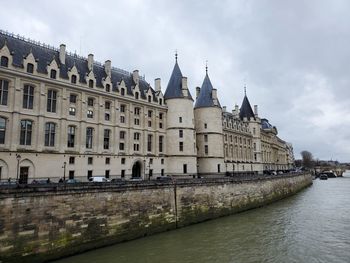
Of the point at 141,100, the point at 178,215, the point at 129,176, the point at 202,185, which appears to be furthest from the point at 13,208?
the point at 141,100

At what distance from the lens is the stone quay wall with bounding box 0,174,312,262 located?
17.9m

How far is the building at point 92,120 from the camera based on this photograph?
3097 centimetres

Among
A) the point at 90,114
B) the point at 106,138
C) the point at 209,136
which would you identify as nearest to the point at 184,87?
the point at 209,136

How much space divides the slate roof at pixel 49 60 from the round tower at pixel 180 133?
18.1 feet

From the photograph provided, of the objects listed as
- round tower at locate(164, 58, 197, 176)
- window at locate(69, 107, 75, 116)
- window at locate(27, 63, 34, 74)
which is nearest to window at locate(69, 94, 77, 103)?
window at locate(69, 107, 75, 116)

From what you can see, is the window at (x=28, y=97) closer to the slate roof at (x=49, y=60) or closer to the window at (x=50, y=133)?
the slate roof at (x=49, y=60)

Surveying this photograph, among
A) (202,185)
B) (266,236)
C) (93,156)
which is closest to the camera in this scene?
(266,236)

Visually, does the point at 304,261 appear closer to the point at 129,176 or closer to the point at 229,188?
the point at 229,188

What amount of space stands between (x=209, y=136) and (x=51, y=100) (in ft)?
91.6

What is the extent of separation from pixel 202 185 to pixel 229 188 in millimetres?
5897

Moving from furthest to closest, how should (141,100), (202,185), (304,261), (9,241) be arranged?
(141,100)
(202,185)
(304,261)
(9,241)

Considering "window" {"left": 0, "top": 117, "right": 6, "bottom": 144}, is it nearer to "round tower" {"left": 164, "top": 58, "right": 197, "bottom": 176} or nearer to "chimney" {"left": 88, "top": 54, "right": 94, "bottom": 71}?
"chimney" {"left": 88, "top": 54, "right": 94, "bottom": 71}

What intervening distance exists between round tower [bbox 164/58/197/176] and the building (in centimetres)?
15

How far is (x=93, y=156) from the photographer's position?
37.3 m
